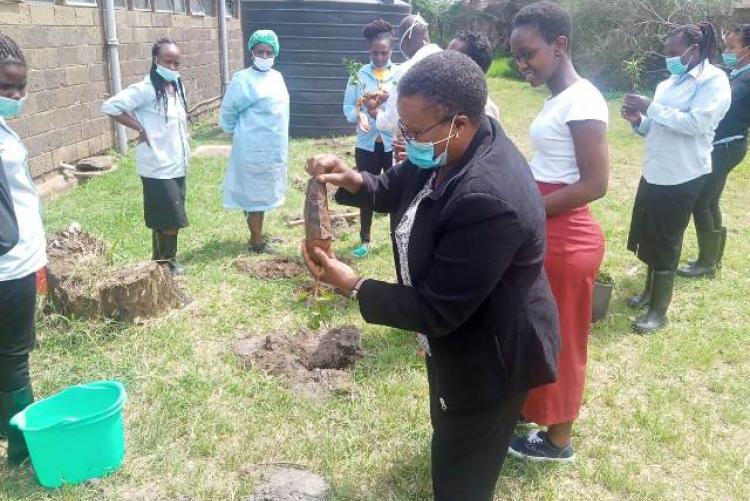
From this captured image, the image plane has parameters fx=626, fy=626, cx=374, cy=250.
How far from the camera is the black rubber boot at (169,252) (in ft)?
17.0

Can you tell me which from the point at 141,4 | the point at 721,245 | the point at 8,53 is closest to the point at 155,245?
the point at 8,53

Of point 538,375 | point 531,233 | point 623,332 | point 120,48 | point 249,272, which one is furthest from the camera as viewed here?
point 120,48

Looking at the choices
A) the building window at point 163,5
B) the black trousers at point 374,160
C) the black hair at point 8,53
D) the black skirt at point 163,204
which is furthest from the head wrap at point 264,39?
the building window at point 163,5

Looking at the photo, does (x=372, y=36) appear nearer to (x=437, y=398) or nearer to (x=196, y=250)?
(x=196, y=250)

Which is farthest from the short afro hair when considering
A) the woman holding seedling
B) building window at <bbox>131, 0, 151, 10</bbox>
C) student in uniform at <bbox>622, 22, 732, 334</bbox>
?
building window at <bbox>131, 0, 151, 10</bbox>

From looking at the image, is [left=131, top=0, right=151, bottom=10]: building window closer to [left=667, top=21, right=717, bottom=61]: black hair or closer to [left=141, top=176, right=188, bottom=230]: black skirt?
[left=141, top=176, right=188, bottom=230]: black skirt

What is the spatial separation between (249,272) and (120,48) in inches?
211

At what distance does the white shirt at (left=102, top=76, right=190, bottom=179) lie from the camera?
4.76m

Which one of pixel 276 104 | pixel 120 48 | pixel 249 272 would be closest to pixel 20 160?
pixel 249 272

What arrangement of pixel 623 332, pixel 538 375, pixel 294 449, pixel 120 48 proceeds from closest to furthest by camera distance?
pixel 538 375 < pixel 294 449 < pixel 623 332 < pixel 120 48

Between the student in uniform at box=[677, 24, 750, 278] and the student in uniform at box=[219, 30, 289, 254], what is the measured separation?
368 cm

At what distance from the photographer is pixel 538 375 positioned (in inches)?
81.5

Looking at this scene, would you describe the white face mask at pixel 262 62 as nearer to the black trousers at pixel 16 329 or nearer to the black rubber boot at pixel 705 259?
the black trousers at pixel 16 329

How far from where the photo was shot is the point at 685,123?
4.17 meters
